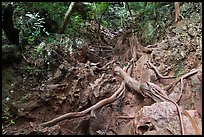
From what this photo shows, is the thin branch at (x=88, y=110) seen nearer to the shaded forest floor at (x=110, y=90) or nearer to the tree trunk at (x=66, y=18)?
the shaded forest floor at (x=110, y=90)

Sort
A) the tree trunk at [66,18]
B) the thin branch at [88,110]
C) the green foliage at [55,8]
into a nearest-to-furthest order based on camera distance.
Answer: the thin branch at [88,110] → the green foliage at [55,8] → the tree trunk at [66,18]

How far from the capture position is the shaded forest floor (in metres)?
4.23

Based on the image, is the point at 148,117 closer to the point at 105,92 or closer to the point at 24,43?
the point at 105,92

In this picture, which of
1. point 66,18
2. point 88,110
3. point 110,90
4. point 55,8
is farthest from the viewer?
point 55,8

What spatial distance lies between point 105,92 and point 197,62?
2.18 metres

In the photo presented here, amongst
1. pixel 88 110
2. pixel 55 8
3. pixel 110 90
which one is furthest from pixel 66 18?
pixel 88 110

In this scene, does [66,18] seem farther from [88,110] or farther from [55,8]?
[88,110]

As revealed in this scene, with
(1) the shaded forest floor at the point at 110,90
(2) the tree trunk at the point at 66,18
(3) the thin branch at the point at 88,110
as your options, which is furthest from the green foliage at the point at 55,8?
(3) the thin branch at the point at 88,110

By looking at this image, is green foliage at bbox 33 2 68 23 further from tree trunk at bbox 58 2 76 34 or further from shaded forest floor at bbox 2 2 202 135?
shaded forest floor at bbox 2 2 202 135

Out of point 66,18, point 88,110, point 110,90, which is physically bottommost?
point 110,90

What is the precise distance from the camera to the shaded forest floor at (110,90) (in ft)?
13.9

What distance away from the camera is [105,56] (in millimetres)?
8859

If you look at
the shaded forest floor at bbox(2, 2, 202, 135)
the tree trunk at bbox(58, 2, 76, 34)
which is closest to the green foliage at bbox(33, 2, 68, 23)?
the tree trunk at bbox(58, 2, 76, 34)

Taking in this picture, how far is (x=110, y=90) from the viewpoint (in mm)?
5980
